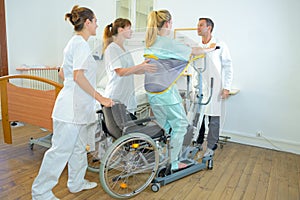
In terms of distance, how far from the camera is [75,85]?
1.64 meters

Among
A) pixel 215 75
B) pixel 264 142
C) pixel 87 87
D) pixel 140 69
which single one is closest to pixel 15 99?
pixel 87 87

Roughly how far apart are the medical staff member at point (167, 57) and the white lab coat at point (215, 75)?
0.20 meters

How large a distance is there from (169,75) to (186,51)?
19cm

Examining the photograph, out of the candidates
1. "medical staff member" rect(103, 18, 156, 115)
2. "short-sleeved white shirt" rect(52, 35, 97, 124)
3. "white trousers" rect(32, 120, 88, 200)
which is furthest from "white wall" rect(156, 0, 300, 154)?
"white trousers" rect(32, 120, 88, 200)

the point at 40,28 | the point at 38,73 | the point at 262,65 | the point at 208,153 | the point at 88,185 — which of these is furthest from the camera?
the point at 40,28

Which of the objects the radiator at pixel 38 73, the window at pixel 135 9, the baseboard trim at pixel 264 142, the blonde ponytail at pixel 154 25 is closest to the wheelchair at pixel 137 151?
the blonde ponytail at pixel 154 25

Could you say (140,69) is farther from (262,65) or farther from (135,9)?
(135,9)

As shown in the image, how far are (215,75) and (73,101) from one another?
48.7 inches

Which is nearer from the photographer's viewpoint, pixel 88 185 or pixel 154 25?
pixel 154 25

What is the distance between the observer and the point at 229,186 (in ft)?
6.88

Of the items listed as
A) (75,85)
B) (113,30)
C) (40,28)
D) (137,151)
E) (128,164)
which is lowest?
(128,164)

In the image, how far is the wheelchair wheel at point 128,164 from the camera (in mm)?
1626

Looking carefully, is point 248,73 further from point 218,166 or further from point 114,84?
point 114,84

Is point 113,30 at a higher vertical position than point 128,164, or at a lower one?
higher
